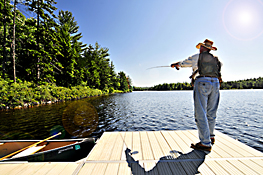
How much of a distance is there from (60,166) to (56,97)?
2150cm

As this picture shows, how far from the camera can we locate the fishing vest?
250 centimetres

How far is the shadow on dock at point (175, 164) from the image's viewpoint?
1972mm

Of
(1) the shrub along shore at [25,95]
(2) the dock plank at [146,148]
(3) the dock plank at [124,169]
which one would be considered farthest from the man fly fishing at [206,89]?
(1) the shrub along shore at [25,95]

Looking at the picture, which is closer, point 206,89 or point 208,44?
point 206,89

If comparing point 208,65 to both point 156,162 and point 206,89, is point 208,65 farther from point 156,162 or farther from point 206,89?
point 156,162

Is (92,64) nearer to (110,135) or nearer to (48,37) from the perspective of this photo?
(48,37)

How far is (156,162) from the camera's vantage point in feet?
7.28

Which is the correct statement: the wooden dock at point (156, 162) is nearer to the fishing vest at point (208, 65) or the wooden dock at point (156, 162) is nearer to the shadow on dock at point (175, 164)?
the shadow on dock at point (175, 164)

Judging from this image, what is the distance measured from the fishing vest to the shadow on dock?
1.72 meters

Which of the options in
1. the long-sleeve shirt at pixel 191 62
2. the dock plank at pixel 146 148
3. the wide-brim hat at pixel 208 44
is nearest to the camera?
the dock plank at pixel 146 148

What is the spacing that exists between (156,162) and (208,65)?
2.24 metres

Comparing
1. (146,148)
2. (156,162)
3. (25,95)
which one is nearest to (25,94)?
(25,95)

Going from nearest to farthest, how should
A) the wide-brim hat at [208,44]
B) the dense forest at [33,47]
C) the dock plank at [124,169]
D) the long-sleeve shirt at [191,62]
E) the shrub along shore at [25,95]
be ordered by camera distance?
1. the dock plank at [124,169]
2. the wide-brim hat at [208,44]
3. the long-sleeve shirt at [191,62]
4. the shrub along shore at [25,95]
5. the dense forest at [33,47]

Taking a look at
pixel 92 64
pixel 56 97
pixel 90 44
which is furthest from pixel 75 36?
pixel 56 97
